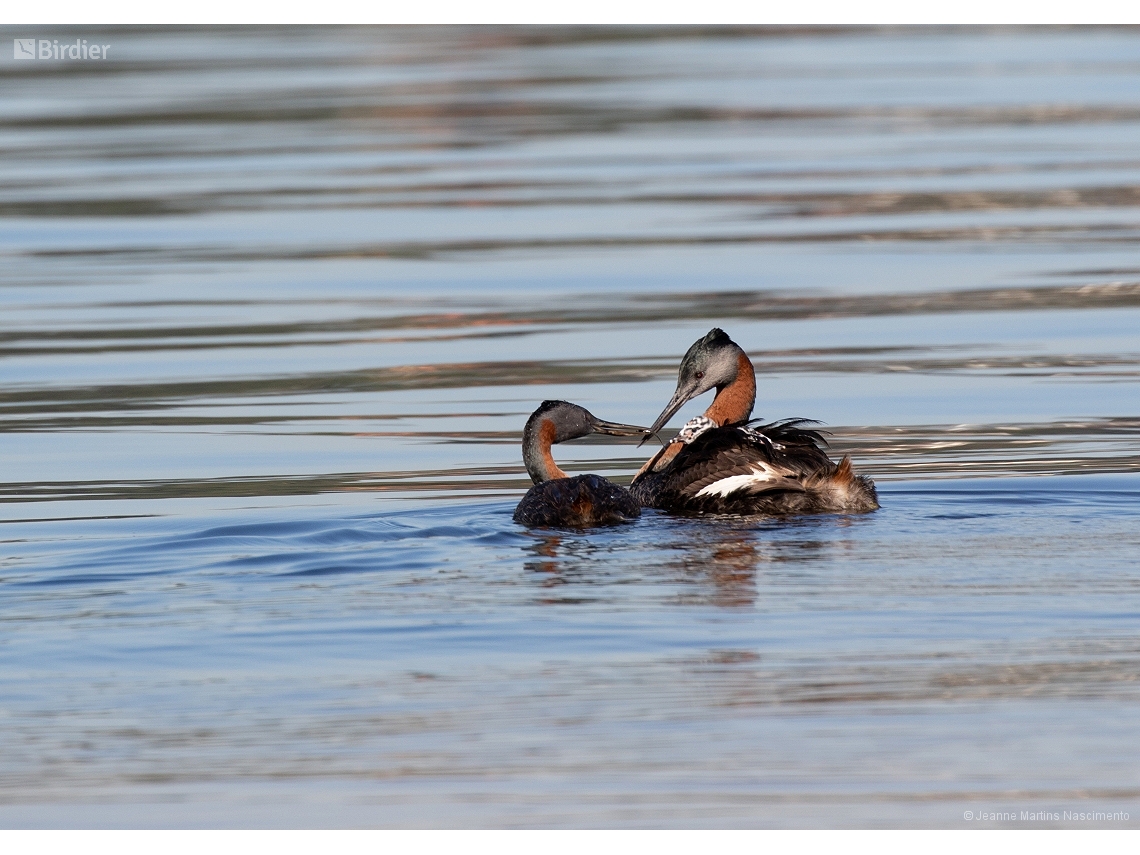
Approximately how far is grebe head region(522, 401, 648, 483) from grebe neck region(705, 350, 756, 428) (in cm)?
59

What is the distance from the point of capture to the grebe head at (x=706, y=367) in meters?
11.2

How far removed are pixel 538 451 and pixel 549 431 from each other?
140 millimetres

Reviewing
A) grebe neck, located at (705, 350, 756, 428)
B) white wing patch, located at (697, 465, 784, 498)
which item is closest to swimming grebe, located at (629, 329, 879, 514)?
white wing patch, located at (697, 465, 784, 498)

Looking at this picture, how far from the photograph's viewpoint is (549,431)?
11.0 metres

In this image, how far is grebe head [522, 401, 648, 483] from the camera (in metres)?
11.0

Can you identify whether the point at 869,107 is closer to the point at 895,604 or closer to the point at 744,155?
the point at 744,155

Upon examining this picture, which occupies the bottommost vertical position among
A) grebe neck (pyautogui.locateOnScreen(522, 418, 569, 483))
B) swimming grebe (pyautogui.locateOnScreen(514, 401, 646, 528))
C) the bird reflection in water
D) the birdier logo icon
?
the bird reflection in water

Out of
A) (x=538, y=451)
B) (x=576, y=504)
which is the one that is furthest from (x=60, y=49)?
(x=576, y=504)

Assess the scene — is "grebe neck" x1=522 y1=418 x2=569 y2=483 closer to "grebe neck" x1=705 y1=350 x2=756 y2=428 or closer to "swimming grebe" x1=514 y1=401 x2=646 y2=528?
"swimming grebe" x1=514 y1=401 x2=646 y2=528

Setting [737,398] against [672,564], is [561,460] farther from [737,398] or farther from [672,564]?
[672,564]

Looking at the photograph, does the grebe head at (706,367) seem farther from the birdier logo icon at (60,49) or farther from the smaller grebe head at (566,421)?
the birdier logo icon at (60,49)

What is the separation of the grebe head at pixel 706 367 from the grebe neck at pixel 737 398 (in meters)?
0.04

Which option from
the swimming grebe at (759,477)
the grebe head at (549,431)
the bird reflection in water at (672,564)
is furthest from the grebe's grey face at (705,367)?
the bird reflection in water at (672,564)

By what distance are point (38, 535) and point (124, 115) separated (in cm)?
2093
